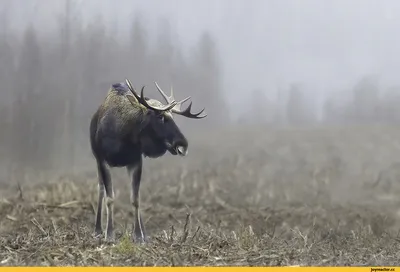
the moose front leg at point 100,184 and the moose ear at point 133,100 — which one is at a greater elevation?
the moose ear at point 133,100

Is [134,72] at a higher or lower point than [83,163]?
higher

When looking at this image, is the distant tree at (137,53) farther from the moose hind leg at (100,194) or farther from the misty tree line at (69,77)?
the moose hind leg at (100,194)

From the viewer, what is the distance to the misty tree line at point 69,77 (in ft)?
21.5

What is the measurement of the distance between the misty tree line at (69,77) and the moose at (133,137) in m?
1.48

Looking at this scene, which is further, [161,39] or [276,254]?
Answer: [161,39]

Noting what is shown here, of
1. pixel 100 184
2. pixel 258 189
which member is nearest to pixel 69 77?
pixel 100 184

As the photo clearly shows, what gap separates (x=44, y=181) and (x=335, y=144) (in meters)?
3.26

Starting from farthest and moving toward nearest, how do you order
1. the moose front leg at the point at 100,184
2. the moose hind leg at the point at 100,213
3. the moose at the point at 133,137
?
the moose hind leg at the point at 100,213 → the moose front leg at the point at 100,184 → the moose at the point at 133,137

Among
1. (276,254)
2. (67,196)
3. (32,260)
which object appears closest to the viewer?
(32,260)

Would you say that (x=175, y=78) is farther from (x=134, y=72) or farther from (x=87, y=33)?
(x=87, y=33)

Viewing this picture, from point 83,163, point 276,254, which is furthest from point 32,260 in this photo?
point 83,163

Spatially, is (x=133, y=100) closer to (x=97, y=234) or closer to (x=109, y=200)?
(x=109, y=200)

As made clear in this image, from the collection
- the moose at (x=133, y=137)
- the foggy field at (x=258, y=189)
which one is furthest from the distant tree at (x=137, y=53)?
the moose at (x=133, y=137)

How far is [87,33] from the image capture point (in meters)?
6.78
